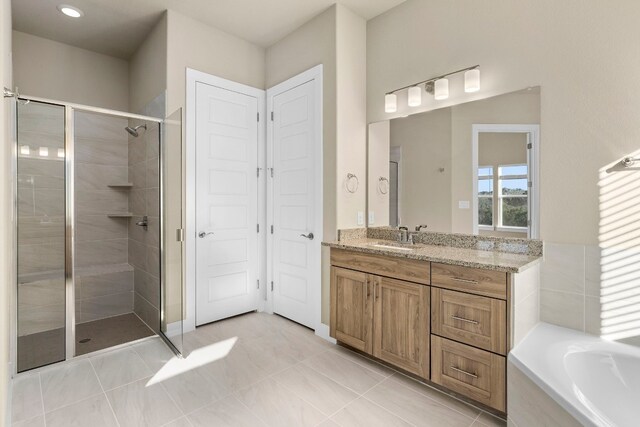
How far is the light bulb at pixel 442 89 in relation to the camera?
2.44 meters

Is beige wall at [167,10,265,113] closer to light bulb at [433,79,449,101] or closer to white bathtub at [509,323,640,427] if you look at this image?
light bulb at [433,79,449,101]

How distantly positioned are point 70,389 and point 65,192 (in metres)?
1.38

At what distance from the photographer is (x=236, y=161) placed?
336 cm

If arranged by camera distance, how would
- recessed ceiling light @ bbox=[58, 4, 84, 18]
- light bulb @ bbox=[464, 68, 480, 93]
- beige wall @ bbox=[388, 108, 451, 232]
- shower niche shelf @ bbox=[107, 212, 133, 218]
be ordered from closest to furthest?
light bulb @ bbox=[464, 68, 480, 93]
beige wall @ bbox=[388, 108, 451, 232]
recessed ceiling light @ bbox=[58, 4, 84, 18]
shower niche shelf @ bbox=[107, 212, 133, 218]

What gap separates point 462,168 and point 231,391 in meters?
2.22

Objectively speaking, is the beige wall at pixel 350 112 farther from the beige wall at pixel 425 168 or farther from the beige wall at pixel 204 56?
the beige wall at pixel 204 56

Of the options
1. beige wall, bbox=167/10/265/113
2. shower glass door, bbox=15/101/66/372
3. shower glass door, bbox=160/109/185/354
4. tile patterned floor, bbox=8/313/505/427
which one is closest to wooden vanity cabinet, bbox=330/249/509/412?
tile patterned floor, bbox=8/313/505/427

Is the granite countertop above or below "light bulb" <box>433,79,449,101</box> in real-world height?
below

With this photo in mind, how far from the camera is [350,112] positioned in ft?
9.56

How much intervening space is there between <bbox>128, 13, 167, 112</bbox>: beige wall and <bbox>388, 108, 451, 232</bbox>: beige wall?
2.20 metres

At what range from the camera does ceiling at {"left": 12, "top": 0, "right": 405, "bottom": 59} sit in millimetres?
2828

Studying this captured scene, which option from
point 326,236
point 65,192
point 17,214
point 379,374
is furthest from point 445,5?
point 17,214

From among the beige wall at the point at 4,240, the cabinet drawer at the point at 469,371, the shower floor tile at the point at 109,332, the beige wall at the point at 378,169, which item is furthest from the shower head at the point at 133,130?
the cabinet drawer at the point at 469,371

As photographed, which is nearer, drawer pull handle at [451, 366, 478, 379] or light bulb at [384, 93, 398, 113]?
drawer pull handle at [451, 366, 478, 379]
